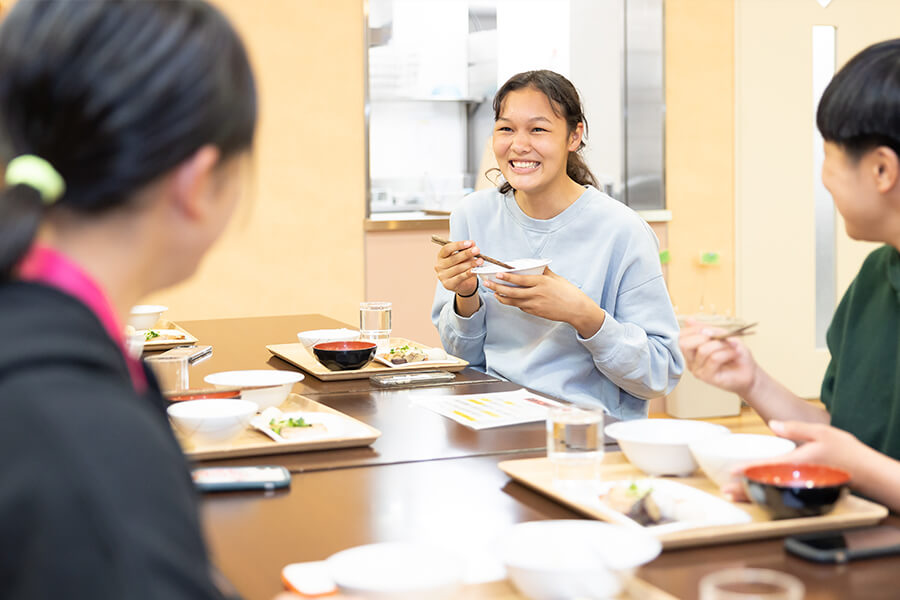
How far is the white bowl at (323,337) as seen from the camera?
240 centimetres

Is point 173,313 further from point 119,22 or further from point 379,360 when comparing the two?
point 119,22

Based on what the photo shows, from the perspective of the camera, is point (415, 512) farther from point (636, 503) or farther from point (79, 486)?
point (79, 486)

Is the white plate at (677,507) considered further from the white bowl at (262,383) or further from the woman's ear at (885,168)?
the white bowl at (262,383)

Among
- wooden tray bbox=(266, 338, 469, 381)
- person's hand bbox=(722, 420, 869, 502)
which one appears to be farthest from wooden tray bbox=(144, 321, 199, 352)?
person's hand bbox=(722, 420, 869, 502)

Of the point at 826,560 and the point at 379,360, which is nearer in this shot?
the point at 826,560

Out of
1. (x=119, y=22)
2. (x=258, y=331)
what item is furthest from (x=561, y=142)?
(x=119, y=22)

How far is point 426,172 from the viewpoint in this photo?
4.63 meters

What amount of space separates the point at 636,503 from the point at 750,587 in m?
0.34

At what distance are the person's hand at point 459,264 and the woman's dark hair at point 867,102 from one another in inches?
40.8

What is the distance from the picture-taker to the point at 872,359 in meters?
1.54

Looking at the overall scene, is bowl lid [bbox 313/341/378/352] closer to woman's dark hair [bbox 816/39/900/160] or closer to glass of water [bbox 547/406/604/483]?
glass of water [bbox 547/406/604/483]

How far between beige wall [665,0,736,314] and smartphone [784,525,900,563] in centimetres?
391

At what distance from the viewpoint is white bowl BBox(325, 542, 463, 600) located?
86cm

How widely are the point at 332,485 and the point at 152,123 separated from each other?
777 millimetres
